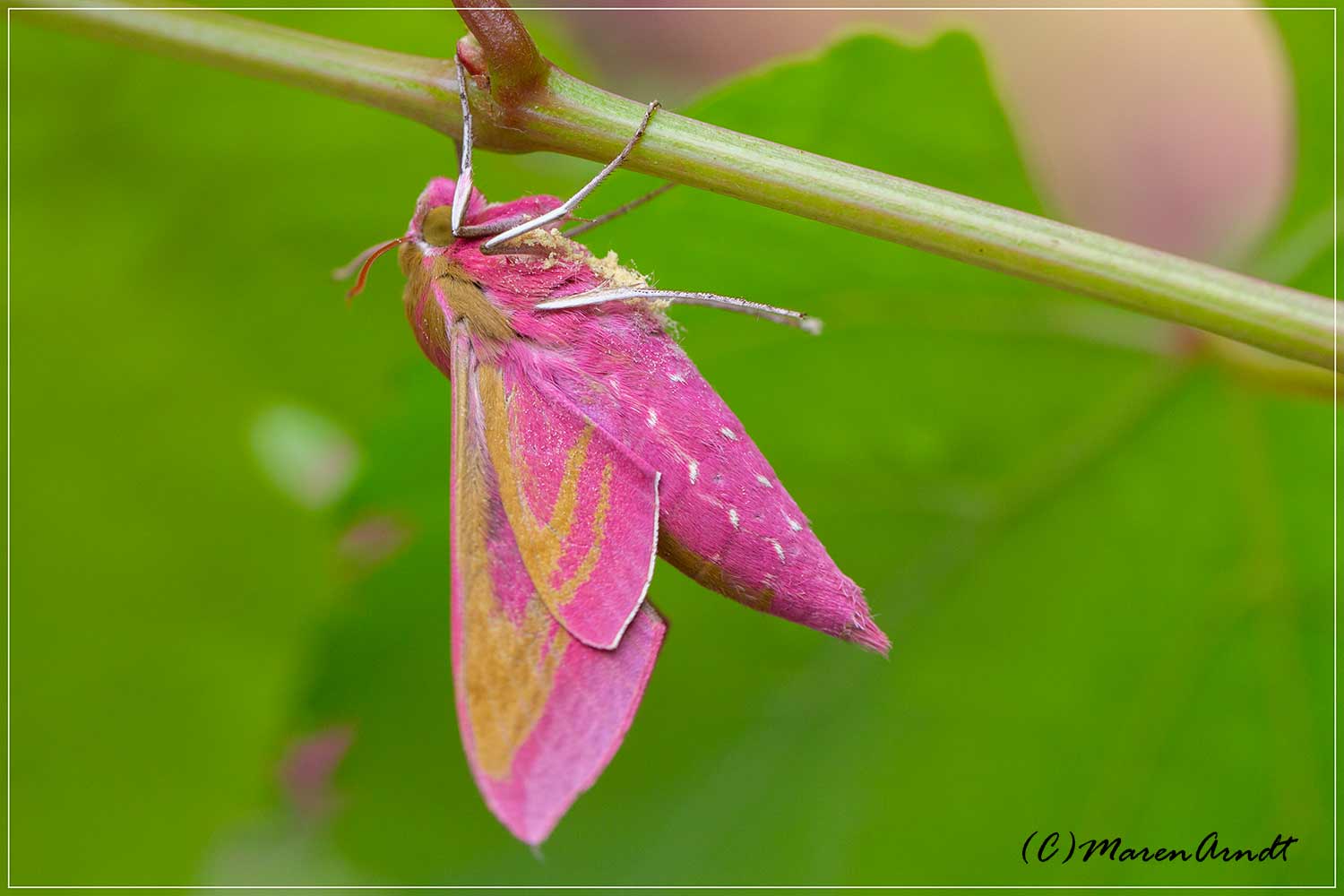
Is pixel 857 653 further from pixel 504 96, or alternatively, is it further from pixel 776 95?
pixel 504 96

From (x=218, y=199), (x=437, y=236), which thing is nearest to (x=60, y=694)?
(x=218, y=199)

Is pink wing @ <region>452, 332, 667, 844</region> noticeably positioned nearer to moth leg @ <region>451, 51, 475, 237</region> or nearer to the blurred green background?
moth leg @ <region>451, 51, 475, 237</region>

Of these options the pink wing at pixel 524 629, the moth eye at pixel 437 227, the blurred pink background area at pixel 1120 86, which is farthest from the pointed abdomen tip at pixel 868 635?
the blurred pink background area at pixel 1120 86

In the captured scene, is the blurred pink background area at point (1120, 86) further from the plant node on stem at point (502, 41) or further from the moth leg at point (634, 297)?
the plant node on stem at point (502, 41)

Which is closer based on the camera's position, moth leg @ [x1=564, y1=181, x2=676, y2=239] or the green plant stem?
the green plant stem

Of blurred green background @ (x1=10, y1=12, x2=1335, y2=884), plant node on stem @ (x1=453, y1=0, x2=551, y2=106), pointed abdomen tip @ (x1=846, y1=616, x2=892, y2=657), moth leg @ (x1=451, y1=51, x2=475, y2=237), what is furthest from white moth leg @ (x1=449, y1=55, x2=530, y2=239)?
pointed abdomen tip @ (x1=846, y1=616, x2=892, y2=657)

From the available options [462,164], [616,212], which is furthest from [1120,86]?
[462,164]
